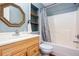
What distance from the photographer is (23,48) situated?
3.77ft

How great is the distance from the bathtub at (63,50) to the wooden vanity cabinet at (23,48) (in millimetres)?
238

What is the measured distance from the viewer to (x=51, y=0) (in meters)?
1.14

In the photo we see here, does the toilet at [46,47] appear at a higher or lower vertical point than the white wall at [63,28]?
lower

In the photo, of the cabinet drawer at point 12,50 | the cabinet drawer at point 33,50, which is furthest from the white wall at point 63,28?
the cabinet drawer at point 12,50

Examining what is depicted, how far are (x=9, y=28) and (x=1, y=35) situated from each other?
0.50ft

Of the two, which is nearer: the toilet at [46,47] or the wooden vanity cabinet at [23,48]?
the wooden vanity cabinet at [23,48]

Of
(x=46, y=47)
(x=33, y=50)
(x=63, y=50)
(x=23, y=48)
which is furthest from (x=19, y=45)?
(x=63, y=50)

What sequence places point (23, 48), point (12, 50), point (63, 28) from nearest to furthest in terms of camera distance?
point (12, 50)
point (23, 48)
point (63, 28)

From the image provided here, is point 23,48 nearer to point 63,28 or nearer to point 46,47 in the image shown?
point 46,47

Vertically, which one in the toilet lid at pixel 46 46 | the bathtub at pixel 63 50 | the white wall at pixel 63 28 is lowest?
A: the bathtub at pixel 63 50

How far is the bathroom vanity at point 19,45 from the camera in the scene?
3.05 feet

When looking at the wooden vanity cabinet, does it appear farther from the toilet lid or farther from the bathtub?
the bathtub

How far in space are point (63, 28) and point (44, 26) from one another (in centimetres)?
25

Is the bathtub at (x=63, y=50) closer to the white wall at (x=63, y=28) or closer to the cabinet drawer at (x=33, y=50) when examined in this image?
the white wall at (x=63, y=28)
